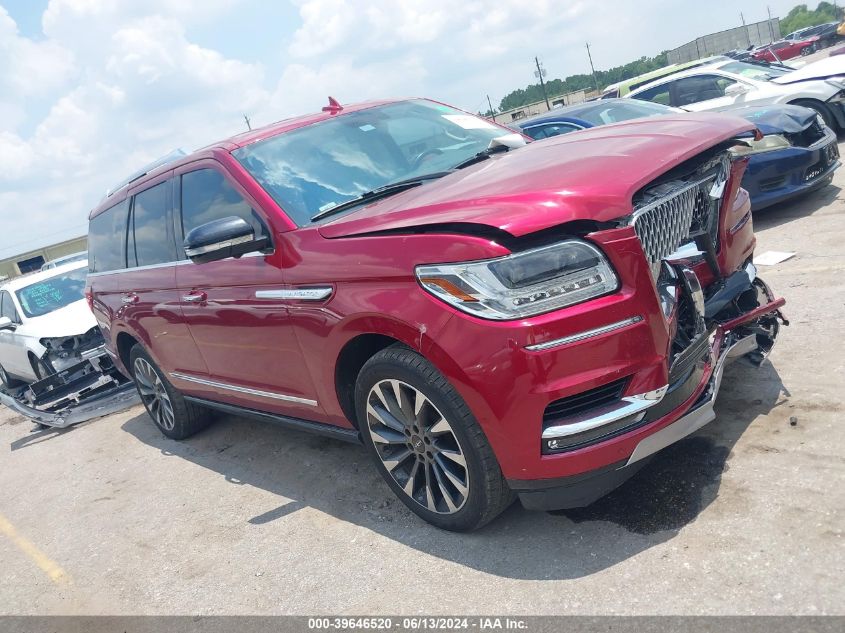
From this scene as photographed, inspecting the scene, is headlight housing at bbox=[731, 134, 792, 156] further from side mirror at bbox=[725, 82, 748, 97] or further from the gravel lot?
side mirror at bbox=[725, 82, 748, 97]

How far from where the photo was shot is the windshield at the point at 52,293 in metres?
9.24

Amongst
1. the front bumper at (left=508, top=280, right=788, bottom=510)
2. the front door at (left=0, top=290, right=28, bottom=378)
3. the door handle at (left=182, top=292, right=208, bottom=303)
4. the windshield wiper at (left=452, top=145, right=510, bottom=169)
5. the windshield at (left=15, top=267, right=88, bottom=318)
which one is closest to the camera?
the front bumper at (left=508, top=280, right=788, bottom=510)

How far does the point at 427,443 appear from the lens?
126 inches

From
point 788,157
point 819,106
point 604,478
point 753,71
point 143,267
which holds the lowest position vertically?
point 604,478

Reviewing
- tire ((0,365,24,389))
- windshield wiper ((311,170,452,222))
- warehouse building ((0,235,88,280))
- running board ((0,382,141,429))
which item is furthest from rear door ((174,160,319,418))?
warehouse building ((0,235,88,280))

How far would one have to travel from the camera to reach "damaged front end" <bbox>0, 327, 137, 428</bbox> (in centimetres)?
732

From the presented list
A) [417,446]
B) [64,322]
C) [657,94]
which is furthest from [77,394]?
[657,94]

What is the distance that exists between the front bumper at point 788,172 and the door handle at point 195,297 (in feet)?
17.3

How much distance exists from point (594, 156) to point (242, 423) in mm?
4055

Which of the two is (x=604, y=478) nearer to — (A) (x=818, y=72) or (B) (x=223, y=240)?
(B) (x=223, y=240)

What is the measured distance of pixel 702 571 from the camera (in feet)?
8.70

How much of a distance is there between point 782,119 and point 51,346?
27.2ft

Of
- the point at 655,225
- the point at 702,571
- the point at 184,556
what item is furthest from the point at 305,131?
the point at 702,571

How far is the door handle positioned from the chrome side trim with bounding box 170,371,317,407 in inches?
22.0
